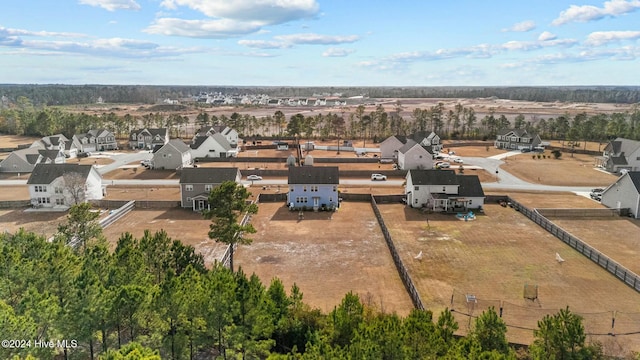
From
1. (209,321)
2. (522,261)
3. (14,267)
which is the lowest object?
(522,261)

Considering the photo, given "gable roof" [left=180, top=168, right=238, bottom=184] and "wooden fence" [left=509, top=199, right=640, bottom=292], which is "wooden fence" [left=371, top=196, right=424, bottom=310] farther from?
"gable roof" [left=180, top=168, right=238, bottom=184]

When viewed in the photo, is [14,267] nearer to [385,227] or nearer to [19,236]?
[19,236]

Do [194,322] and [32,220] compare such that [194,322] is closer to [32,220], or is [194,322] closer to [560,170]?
[32,220]

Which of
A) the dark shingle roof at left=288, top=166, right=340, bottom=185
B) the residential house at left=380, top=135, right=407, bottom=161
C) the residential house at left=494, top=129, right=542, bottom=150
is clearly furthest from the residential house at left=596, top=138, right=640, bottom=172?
the dark shingle roof at left=288, top=166, right=340, bottom=185

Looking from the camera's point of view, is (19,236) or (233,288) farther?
(19,236)

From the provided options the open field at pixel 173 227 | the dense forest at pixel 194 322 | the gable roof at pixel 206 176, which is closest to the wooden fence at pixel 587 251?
the dense forest at pixel 194 322

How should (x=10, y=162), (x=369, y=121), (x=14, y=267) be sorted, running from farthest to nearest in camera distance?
(x=369, y=121) < (x=10, y=162) < (x=14, y=267)

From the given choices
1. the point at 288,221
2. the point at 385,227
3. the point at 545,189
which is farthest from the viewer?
the point at 545,189

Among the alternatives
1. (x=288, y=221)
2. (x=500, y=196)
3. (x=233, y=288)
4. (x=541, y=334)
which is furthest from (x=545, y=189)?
(x=233, y=288)
